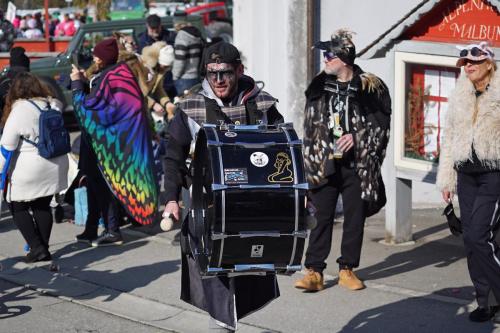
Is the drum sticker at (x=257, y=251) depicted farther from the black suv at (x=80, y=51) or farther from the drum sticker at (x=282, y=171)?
the black suv at (x=80, y=51)

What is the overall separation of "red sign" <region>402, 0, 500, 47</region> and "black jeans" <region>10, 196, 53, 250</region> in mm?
3357

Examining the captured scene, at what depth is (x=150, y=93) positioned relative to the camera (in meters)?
10.7

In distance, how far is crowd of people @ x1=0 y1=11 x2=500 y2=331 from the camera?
17.6 ft

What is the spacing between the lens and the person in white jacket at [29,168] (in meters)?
8.34

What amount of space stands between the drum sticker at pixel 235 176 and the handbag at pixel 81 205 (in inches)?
209

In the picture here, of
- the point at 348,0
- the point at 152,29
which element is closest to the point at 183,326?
the point at 348,0

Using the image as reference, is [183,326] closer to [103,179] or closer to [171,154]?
[171,154]

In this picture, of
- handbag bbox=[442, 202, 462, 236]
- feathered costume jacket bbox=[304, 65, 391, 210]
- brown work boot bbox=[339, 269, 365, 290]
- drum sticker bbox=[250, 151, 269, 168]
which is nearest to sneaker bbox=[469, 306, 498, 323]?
handbag bbox=[442, 202, 462, 236]

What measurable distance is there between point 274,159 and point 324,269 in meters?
3.14

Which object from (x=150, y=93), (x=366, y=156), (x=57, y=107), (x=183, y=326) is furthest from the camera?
(x=150, y=93)

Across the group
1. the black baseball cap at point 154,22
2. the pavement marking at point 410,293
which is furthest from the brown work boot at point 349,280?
the black baseball cap at point 154,22

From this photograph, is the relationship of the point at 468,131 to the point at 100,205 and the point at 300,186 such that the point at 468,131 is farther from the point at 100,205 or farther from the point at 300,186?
the point at 100,205

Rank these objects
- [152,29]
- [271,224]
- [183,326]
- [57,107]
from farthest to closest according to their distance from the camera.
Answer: [152,29]
[57,107]
[183,326]
[271,224]

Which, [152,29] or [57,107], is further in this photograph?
[152,29]
